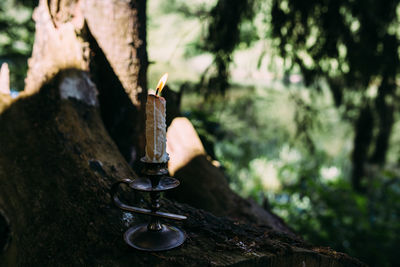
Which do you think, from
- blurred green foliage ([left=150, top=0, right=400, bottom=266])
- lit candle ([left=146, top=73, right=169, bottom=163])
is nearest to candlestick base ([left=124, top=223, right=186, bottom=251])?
lit candle ([left=146, top=73, right=169, bottom=163])

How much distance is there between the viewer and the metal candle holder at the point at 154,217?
1.18 metres

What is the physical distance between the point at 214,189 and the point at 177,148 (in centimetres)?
48

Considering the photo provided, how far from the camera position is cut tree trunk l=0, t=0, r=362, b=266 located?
1.35 meters

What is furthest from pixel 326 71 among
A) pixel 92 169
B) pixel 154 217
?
pixel 154 217

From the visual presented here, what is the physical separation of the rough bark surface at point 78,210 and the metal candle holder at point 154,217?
0.14 feet

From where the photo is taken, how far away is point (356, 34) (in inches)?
129

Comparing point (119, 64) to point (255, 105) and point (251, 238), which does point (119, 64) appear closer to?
point (251, 238)

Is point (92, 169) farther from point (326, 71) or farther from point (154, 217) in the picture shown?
point (326, 71)

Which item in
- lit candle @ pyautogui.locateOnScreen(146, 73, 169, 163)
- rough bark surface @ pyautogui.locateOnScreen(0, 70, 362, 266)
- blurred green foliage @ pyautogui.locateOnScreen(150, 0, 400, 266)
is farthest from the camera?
blurred green foliage @ pyautogui.locateOnScreen(150, 0, 400, 266)

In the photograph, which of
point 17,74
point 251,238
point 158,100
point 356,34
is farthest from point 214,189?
point 17,74

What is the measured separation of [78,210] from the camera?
154 centimetres

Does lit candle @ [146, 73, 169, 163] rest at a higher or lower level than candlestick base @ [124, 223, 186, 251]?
higher

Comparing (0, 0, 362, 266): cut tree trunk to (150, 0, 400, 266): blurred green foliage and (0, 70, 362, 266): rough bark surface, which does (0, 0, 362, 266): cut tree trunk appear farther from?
(150, 0, 400, 266): blurred green foliage

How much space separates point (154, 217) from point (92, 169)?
1.98 ft
